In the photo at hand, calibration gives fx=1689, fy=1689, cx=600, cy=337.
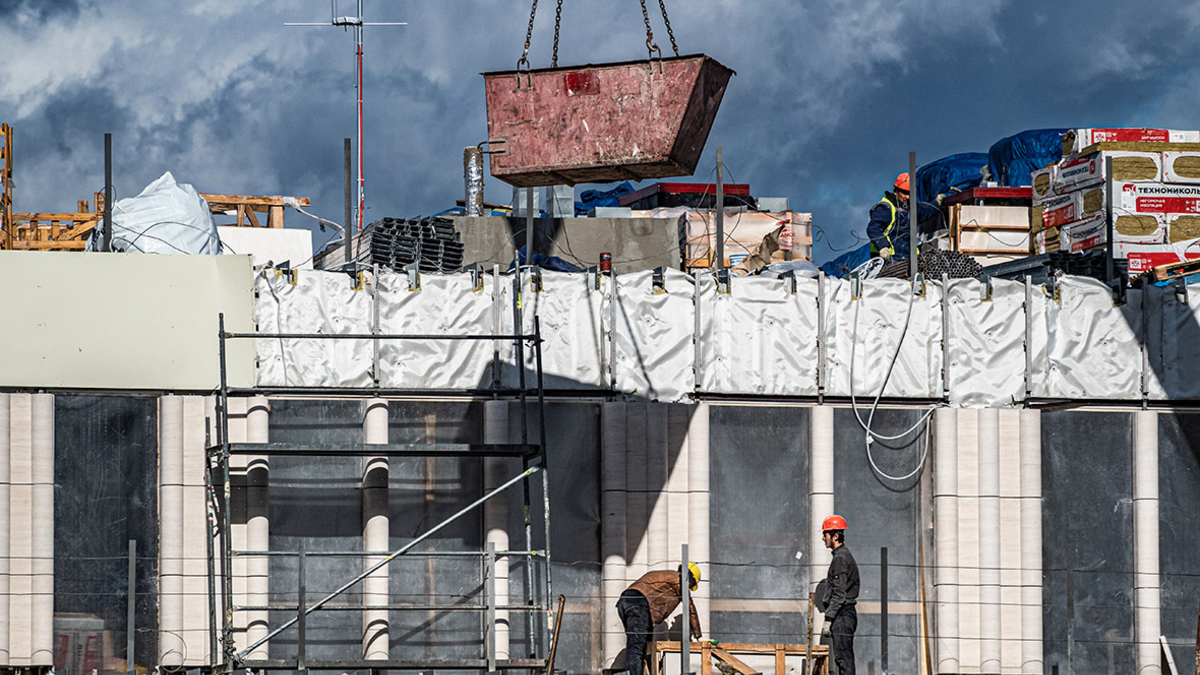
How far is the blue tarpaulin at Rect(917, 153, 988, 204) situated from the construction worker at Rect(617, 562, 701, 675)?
1406 centimetres

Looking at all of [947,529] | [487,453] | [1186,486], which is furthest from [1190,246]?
[487,453]

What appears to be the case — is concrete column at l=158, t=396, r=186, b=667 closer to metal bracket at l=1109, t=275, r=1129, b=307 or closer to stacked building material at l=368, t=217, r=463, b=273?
stacked building material at l=368, t=217, r=463, b=273

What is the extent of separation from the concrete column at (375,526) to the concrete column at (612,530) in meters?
2.38

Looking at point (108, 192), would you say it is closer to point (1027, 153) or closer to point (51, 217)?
point (51, 217)

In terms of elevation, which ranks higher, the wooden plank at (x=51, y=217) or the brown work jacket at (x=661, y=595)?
the wooden plank at (x=51, y=217)

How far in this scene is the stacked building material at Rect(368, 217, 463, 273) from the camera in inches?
810

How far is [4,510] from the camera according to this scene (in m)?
17.7

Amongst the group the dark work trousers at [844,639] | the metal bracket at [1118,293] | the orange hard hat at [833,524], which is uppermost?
the metal bracket at [1118,293]

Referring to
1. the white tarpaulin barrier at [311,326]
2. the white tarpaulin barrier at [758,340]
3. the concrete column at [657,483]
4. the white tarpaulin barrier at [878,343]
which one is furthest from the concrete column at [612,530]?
the white tarpaulin barrier at [311,326]

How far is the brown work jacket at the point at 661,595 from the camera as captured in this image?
17.6 m

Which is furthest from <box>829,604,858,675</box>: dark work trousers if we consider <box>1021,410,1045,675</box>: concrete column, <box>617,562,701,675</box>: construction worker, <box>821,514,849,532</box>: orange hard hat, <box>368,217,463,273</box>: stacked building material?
<box>368,217,463,273</box>: stacked building material

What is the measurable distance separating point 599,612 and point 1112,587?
5.80 m

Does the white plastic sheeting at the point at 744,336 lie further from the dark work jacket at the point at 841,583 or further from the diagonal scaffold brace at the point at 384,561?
the dark work jacket at the point at 841,583

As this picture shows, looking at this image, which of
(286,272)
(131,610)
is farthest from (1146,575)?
(131,610)
